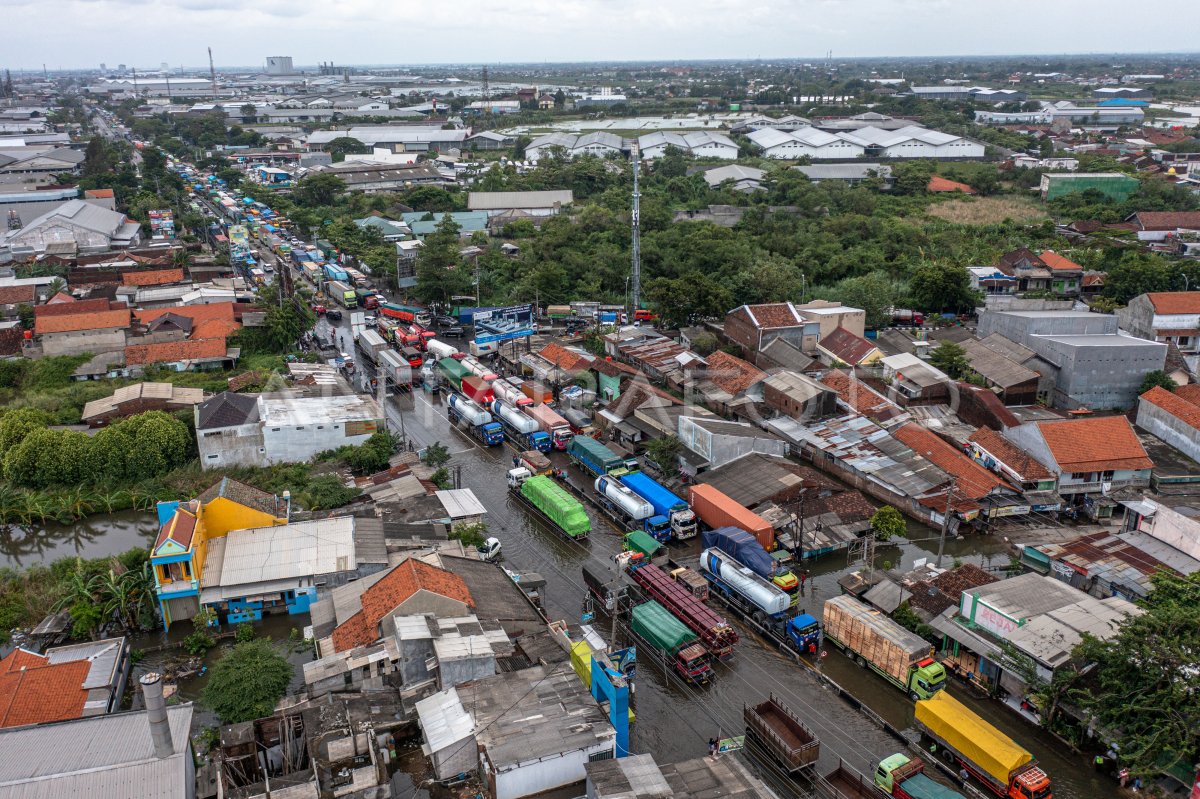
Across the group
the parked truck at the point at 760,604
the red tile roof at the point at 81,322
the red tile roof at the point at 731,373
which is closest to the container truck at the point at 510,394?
the red tile roof at the point at 731,373

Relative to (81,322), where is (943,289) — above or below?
above

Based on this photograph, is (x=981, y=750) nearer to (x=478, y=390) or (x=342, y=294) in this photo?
(x=478, y=390)

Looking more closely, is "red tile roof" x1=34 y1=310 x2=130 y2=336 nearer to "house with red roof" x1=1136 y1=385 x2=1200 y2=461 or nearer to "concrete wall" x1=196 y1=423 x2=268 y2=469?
"concrete wall" x1=196 y1=423 x2=268 y2=469

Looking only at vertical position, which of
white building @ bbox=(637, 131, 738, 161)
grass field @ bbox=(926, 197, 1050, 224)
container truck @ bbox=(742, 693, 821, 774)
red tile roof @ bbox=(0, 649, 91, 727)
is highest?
white building @ bbox=(637, 131, 738, 161)

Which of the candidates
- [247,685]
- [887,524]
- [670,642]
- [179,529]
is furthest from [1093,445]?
[179,529]

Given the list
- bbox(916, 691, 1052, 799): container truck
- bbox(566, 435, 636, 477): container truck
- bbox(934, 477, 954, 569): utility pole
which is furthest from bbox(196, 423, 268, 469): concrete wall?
bbox(916, 691, 1052, 799): container truck

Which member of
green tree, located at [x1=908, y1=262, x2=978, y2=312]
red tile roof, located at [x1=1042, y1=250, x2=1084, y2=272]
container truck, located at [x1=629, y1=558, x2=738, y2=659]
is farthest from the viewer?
red tile roof, located at [x1=1042, y1=250, x2=1084, y2=272]
